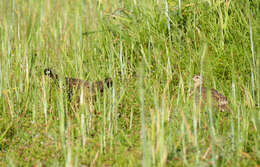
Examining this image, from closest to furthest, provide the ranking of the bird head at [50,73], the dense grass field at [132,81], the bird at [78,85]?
the dense grass field at [132,81] → the bird at [78,85] → the bird head at [50,73]

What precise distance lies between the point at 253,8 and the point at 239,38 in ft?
1.20

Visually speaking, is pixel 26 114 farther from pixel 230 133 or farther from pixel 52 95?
pixel 230 133

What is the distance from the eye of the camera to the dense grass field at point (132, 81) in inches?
106

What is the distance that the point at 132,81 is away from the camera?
13.1ft

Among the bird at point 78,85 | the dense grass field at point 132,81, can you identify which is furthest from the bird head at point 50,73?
the dense grass field at point 132,81

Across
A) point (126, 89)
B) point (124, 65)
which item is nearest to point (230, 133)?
point (126, 89)

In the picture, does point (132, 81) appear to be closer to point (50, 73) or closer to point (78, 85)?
point (78, 85)

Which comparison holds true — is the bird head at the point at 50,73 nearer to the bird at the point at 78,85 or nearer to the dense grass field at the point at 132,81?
the bird at the point at 78,85

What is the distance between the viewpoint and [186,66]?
396cm

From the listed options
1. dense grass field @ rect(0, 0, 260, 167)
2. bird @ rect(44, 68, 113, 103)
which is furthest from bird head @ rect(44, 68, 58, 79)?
dense grass field @ rect(0, 0, 260, 167)

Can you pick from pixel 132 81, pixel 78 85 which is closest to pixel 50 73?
pixel 78 85

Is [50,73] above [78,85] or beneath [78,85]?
above

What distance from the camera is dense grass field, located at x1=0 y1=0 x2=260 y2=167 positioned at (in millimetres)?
2682

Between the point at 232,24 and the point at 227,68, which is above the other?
the point at 232,24
